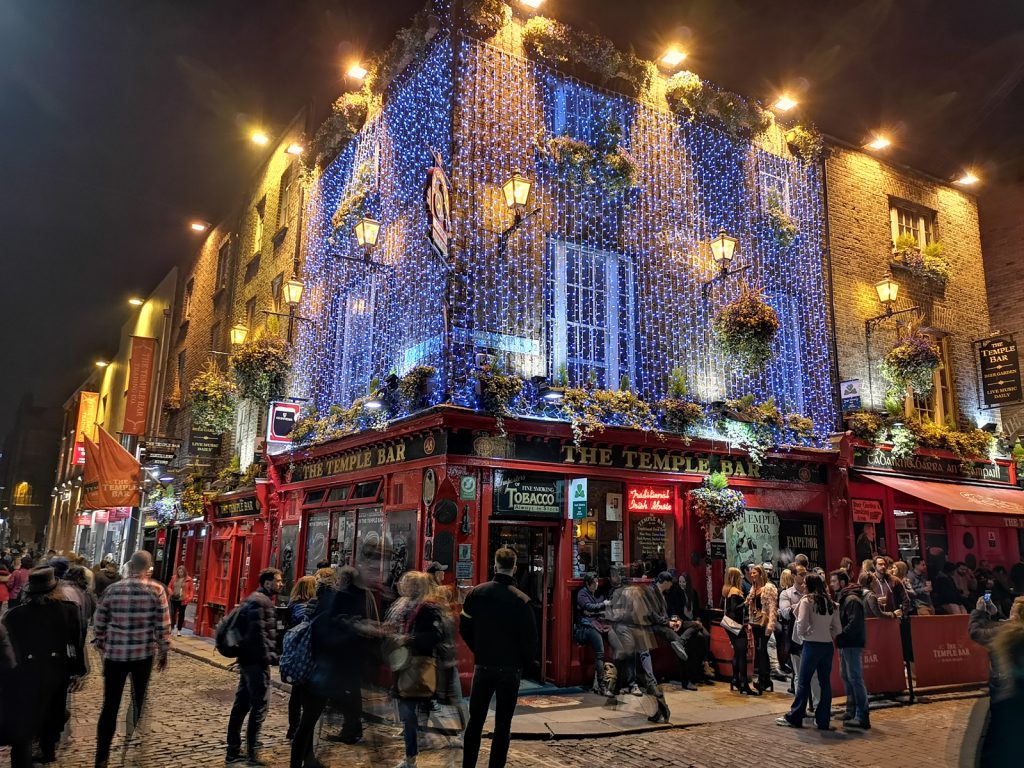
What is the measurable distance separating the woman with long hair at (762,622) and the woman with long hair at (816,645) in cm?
216

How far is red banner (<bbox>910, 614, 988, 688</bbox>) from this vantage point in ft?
37.2

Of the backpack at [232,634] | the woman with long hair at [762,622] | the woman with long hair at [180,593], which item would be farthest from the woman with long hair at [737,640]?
the woman with long hair at [180,593]

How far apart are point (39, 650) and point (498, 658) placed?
155 inches

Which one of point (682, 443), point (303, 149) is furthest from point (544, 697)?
point (303, 149)

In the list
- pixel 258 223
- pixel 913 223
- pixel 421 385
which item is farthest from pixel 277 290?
pixel 913 223

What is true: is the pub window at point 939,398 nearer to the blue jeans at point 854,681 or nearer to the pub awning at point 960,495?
the pub awning at point 960,495

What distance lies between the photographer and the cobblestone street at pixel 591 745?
7488 mm

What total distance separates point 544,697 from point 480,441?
13.2 ft

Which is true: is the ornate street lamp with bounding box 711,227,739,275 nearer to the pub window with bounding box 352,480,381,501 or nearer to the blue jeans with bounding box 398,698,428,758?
the pub window with bounding box 352,480,381,501

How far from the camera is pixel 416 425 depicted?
12219mm

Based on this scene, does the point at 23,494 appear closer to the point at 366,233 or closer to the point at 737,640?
the point at 366,233

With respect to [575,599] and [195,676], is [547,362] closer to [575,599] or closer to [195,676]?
[575,599]

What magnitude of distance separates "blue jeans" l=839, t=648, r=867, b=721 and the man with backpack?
699 cm

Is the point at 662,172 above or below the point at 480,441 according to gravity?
above
